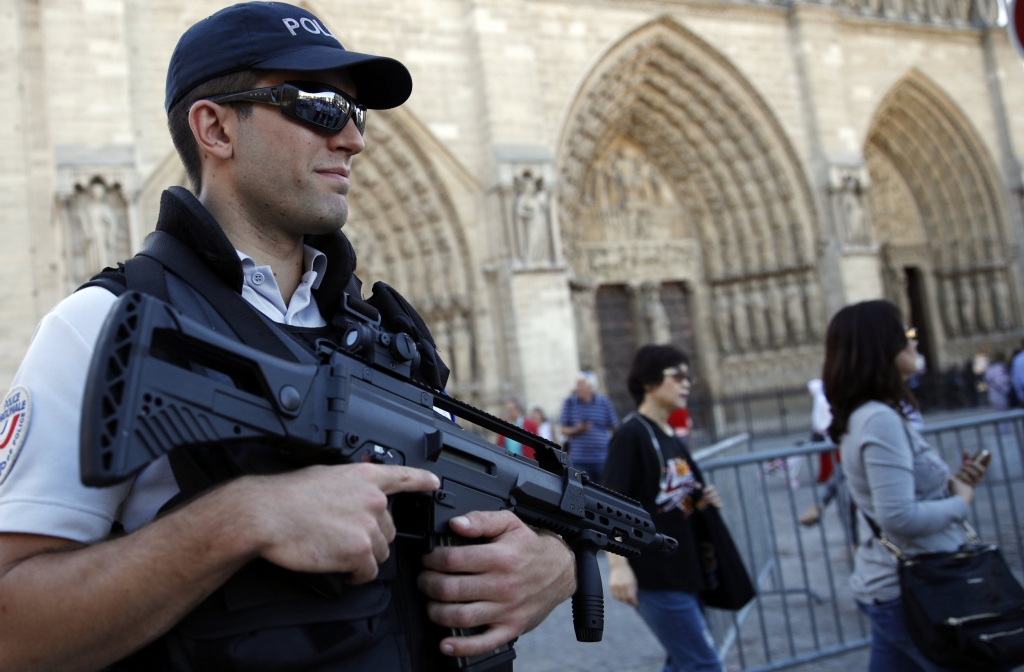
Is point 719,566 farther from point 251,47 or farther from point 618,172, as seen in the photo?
point 618,172

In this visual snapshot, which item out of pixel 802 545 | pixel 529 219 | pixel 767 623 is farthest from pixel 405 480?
pixel 529 219

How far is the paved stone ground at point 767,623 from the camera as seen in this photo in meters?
4.25

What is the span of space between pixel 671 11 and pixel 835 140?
14.0ft

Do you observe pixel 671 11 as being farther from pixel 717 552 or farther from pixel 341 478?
pixel 341 478

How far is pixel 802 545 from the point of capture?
15.7 ft

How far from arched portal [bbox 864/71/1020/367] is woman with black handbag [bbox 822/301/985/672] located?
58.4ft

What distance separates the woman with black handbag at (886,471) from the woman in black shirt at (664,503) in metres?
0.64

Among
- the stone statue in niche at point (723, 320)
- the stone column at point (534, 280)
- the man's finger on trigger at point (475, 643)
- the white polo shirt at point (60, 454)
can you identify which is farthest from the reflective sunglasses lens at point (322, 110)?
the stone statue in niche at point (723, 320)

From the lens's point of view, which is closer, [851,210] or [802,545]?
[802,545]

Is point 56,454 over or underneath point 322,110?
underneath

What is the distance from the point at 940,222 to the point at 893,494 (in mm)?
19750

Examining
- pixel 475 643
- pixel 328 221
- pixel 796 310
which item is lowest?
pixel 475 643

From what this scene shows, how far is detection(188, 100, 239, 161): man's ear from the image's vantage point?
1389mm

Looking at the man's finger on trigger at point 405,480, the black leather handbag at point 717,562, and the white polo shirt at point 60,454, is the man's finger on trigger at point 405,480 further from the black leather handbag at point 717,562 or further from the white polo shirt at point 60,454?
the black leather handbag at point 717,562
